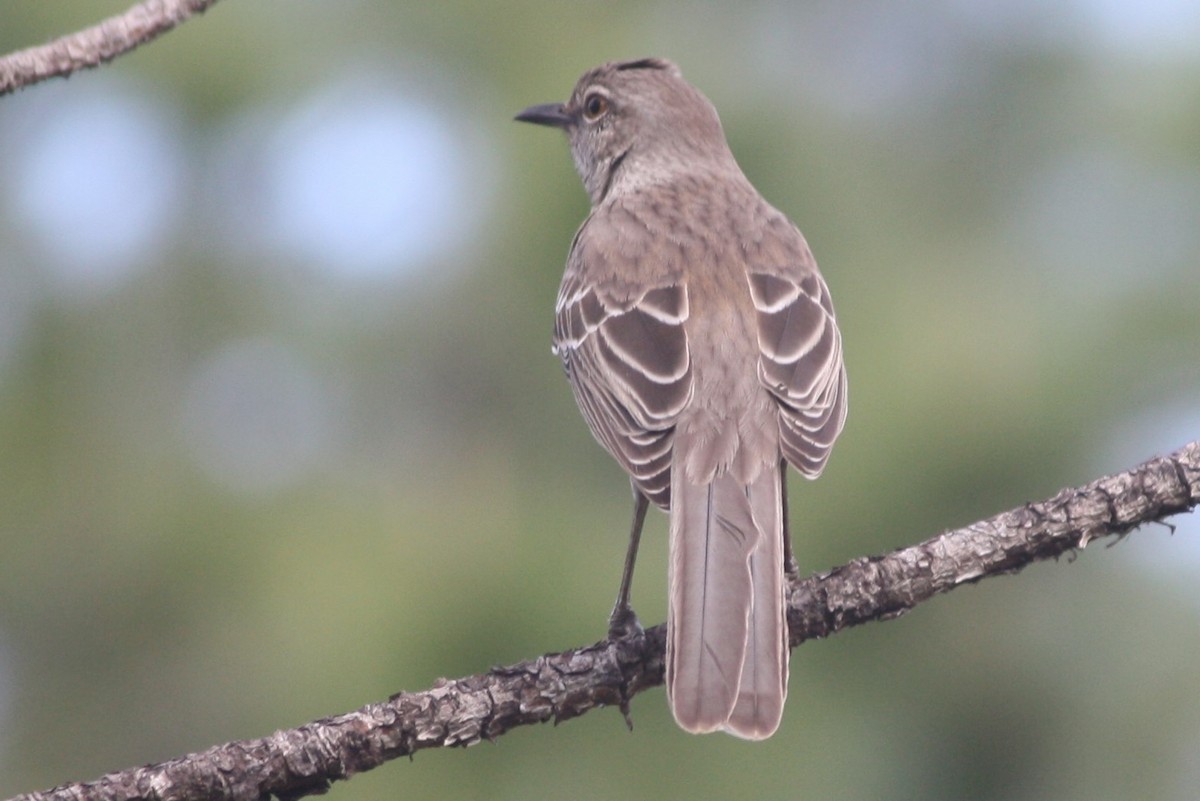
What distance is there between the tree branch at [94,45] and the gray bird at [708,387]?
1880 mm

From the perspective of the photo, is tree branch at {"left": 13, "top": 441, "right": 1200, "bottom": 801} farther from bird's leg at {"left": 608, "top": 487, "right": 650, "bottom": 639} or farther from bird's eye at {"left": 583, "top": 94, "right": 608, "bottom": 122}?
bird's eye at {"left": 583, "top": 94, "right": 608, "bottom": 122}

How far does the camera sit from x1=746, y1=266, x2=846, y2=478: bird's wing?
15.6 ft

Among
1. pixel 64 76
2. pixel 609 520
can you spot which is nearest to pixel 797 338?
pixel 64 76

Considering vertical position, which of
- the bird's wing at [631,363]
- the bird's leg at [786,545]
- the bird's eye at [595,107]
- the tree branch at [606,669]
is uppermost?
the bird's eye at [595,107]

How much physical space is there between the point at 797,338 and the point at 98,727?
→ 15.5 ft

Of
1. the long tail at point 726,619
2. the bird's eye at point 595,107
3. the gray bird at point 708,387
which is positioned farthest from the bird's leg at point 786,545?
the bird's eye at point 595,107

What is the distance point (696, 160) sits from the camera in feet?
21.9

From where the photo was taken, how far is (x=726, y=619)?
4020mm

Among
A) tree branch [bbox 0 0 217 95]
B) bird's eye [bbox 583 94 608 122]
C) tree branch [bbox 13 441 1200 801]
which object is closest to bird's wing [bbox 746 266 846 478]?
tree branch [bbox 13 441 1200 801]

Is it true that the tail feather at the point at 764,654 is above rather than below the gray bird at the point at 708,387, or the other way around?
below

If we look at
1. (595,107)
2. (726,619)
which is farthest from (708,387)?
(595,107)

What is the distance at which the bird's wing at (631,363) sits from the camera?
15.5 ft

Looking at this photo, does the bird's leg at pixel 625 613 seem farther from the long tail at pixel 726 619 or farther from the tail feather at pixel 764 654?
the tail feather at pixel 764 654

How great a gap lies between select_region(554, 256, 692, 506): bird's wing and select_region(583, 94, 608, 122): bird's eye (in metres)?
1.40
